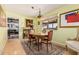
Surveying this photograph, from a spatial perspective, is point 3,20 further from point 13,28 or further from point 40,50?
point 40,50

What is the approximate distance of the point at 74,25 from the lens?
2428 mm

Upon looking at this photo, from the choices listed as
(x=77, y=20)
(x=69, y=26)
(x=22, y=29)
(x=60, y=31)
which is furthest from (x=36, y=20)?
(x=77, y=20)

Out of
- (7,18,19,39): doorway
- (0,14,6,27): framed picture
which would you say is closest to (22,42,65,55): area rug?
(7,18,19,39): doorway

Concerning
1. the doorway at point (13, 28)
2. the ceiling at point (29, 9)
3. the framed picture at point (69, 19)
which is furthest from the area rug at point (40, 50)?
the ceiling at point (29, 9)

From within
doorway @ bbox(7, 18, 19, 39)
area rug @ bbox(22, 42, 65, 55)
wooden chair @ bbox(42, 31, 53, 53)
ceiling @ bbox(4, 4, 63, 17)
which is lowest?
area rug @ bbox(22, 42, 65, 55)

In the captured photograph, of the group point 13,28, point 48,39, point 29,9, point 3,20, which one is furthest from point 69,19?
point 3,20

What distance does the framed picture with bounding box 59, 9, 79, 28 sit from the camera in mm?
2385

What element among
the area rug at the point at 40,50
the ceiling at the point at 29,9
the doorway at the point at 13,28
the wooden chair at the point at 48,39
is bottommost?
the area rug at the point at 40,50

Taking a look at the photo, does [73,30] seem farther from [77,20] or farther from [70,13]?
[70,13]

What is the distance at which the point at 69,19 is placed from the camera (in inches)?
98.0

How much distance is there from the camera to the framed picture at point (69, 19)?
2.38 m

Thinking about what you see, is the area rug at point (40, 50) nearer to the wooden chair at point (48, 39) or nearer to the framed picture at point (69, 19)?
the wooden chair at point (48, 39)

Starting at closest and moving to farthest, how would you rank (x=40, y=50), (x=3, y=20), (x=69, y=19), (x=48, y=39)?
(x=69, y=19)
(x=3, y=20)
(x=40, y=50)
(x=48, y=39)

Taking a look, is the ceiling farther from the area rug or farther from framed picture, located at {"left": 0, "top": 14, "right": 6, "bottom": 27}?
the area rug
